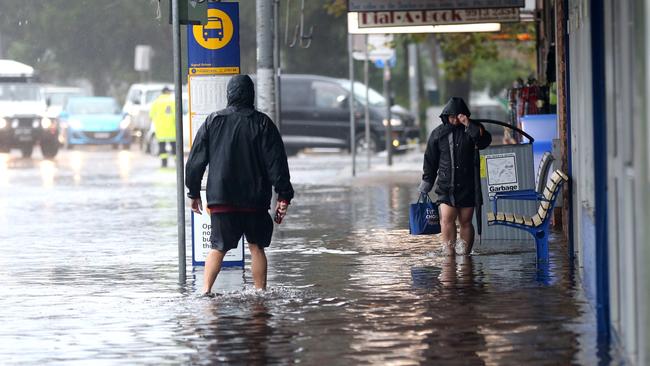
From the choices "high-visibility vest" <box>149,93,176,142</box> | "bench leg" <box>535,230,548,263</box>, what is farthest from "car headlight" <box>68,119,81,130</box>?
A: "bench leg" <box>535,230,548,263</box>

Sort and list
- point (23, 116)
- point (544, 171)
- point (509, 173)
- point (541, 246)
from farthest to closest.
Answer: point (23, 116) < point (544, 171) < point (509, 173) < point (541, 246)

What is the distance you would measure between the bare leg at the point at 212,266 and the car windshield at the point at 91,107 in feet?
136

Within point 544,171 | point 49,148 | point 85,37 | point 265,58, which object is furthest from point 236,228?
point 85,37

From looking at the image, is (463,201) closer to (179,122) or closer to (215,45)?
(215,45)

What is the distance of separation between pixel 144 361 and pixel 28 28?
4699cm

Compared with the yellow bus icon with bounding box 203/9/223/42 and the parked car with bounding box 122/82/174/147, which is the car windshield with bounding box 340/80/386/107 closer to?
the parked car with bounding box 122/82/174/147

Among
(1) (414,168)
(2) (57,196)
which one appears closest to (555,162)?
(2) (57,196)

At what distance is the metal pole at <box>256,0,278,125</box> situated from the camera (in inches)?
714

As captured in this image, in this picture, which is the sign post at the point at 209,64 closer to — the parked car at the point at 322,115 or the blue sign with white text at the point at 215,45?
the blue sign with white text at the point at 215,45

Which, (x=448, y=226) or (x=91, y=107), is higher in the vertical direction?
(x=91, y=107)

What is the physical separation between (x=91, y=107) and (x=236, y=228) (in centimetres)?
4187

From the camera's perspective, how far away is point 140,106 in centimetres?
5103

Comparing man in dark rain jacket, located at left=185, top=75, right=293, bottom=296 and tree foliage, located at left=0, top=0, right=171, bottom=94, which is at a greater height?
tree foliage, located at left=0, top=0, right=171, bottom=94

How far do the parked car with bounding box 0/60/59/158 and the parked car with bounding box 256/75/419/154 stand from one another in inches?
257
